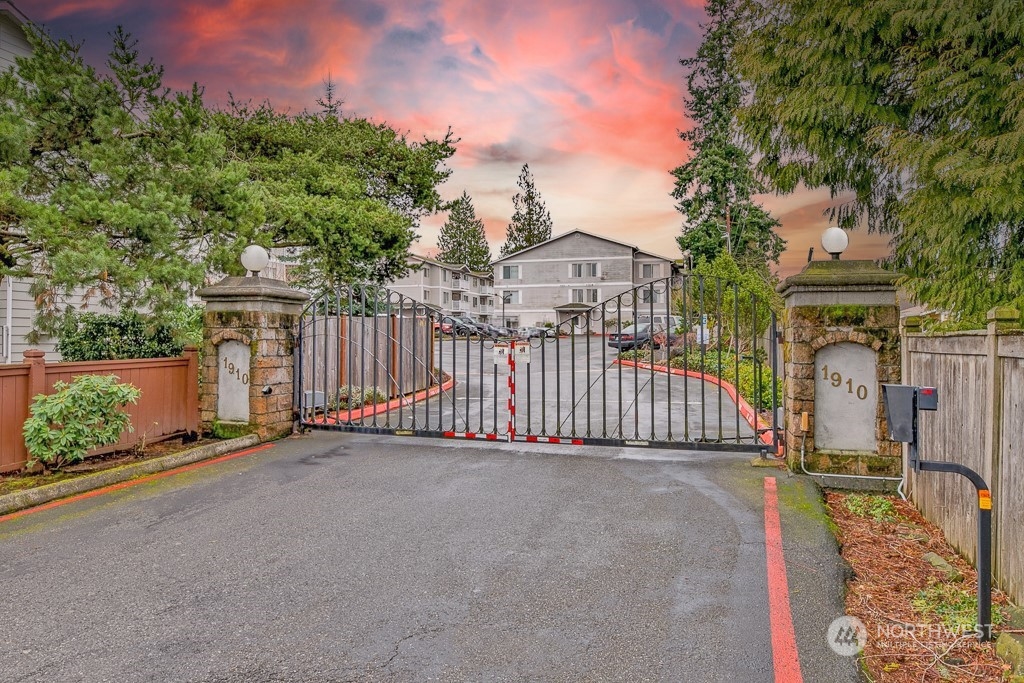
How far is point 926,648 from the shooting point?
9.77 feet

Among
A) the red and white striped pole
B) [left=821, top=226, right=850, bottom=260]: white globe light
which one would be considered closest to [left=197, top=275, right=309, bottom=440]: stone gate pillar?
the red and white striped pole

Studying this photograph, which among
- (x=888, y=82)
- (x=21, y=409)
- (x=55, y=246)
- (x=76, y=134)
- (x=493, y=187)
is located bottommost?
(x=21, y=409)

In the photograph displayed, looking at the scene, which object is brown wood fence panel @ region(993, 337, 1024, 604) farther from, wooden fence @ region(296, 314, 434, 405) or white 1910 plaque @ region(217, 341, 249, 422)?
wooden fence @ region(296, 314, 434, 405)

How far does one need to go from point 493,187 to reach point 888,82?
190 feet

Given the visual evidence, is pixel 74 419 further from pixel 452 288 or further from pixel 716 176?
pixel 452 288

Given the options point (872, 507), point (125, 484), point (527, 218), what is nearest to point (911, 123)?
point (872, 507)

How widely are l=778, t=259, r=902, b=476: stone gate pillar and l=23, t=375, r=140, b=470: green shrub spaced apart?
7.19m

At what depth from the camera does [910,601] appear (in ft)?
11.6

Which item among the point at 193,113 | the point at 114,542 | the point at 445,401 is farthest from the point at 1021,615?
the point at 445,401

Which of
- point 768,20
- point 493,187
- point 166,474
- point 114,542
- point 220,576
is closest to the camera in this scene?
point 220,576

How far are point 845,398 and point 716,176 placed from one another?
32.8m

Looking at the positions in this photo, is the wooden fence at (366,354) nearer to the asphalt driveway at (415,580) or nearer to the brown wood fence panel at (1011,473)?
the asphalt driveway at (415,580)

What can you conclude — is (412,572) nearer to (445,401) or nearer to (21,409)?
(21,409)

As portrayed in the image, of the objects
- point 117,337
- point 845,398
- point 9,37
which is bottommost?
point 845,398
